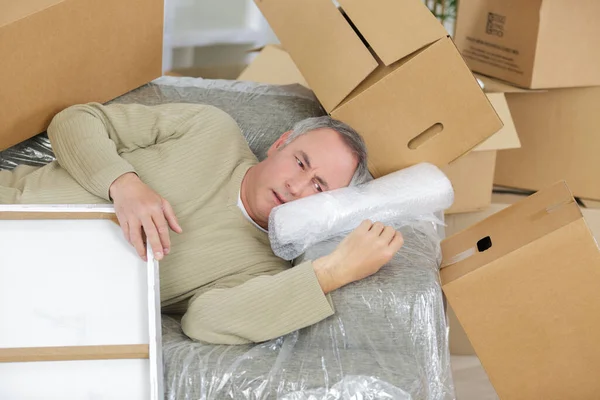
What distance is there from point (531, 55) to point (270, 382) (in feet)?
4.54

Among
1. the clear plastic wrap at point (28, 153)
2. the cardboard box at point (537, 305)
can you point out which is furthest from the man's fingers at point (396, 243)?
the clear plastic wrap at point (28, 153)

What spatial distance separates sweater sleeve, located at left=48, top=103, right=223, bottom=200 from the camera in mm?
1468

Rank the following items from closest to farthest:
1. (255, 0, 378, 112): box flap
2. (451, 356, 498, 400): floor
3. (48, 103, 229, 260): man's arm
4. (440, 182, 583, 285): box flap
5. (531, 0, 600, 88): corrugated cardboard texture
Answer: (48, 103, 229, 260): man's arm
(440, 182, 583, 285): box flap
(255, 0, 378, 112): box flap
(451, 356, 498, 400): floor
(531, 0, 600, 88): corrugated cardboard texture

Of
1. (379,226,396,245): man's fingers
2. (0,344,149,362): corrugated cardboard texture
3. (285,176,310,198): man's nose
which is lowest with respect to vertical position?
(0,344,149,362): corrugated cardboard texture

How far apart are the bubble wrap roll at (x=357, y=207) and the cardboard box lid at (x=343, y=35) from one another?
23 cm

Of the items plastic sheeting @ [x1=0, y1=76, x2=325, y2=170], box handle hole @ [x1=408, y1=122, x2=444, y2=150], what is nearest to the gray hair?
box handle hole @ [x1=408, y1=122, x2=444, y2=150]

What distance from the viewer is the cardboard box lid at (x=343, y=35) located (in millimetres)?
1608

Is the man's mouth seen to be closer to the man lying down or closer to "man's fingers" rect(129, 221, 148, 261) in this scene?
the man lying down

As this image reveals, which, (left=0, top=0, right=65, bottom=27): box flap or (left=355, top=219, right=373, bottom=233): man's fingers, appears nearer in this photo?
(left=355, top=219, right=373, bottom=233): man's fingers

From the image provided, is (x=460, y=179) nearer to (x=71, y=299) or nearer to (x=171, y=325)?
(x=171, y=325)

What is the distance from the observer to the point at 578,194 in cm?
242

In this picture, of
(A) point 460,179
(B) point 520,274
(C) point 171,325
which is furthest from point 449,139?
(C) point 171,325

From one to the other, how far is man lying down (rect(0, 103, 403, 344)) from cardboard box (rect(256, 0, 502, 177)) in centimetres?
7

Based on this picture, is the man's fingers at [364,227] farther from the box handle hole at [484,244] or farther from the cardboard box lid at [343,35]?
the cardboard box lid at [343,35]
